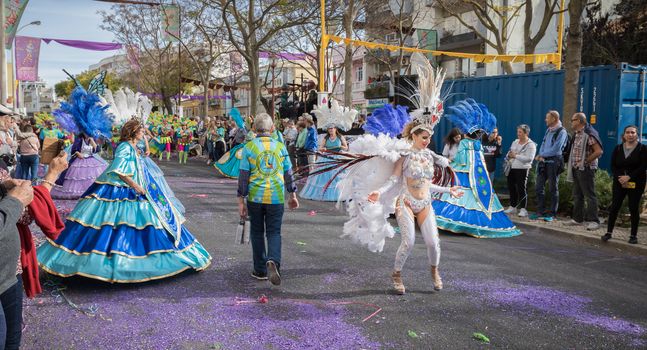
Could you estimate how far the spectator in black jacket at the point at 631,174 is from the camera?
800 centimetres

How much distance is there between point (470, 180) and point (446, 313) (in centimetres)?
443

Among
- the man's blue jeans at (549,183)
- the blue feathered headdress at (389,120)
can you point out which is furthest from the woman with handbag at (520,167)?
the blue feathered headdress at (389,120)

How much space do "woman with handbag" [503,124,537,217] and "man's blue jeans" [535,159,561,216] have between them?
34cm

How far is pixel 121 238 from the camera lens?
17.5 feet

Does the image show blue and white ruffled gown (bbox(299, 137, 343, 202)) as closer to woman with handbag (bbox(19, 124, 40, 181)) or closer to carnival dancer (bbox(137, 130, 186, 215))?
carnival dancer (bbox(137, 130, 186, 215))

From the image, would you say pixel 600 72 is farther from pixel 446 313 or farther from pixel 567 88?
pixel 446 313

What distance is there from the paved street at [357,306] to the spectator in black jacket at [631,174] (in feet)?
2.55

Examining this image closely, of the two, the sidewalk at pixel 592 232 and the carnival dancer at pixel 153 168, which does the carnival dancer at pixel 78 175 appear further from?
the sidewalk at pixel 592 232

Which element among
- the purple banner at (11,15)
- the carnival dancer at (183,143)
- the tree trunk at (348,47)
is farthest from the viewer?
the carnival dancer at (183,143)

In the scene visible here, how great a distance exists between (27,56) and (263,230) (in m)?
27.4

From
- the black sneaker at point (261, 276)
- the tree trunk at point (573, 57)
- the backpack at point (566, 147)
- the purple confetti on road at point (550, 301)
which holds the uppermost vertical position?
the tree trunk at point (573, 57)

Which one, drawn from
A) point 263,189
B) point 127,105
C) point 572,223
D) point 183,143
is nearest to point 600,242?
point 572,223

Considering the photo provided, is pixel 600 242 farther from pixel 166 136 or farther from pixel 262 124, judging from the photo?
pixel 166 136

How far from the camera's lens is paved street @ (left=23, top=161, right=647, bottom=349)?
428 centimetres
